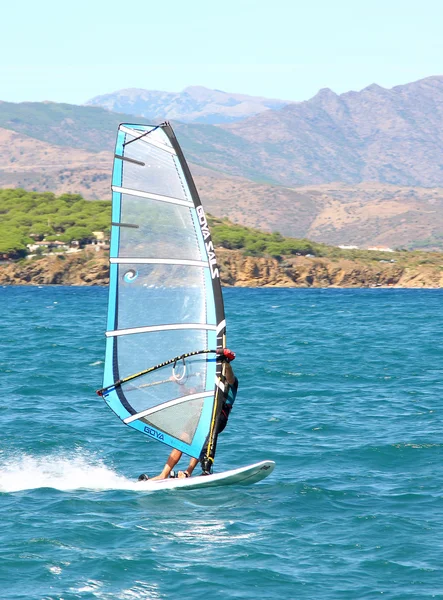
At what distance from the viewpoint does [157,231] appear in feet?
46.6

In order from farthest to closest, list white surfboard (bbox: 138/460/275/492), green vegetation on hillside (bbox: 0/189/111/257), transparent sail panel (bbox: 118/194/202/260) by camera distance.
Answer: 1. green vegetation on hillside (bbox: 0/189/111/257)
2. white surfboard (bbox: 138/460/275/492)
3. transparent sail panel (bbox: 118/194/202/260)

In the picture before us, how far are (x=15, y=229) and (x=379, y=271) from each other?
144 feet

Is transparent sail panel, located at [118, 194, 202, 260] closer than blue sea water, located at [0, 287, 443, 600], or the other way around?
blue sea water, located at [0, 287, 443, 600]

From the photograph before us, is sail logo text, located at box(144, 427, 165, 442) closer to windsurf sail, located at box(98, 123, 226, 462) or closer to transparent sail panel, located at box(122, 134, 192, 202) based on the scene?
windsurf sail, located at box(98, 123, 226, 462)

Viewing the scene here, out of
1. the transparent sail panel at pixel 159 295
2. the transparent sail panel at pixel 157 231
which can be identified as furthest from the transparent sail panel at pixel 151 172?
the transparent sail panel at pixel 159 295

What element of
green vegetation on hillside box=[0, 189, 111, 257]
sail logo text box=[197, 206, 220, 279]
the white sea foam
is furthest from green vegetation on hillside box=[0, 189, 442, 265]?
sail logo text box=[197, 206, 220, 279]

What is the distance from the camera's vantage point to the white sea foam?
15.6 m

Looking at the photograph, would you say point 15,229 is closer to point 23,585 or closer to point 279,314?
point 279,314

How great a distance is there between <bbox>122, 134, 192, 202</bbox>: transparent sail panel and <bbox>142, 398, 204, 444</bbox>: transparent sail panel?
313 centimetres

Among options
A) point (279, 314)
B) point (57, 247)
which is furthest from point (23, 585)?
point (57, 247)

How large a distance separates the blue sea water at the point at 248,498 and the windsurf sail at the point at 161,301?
1.38 meters

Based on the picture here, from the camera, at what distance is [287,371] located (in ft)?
103

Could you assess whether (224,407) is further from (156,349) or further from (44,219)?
(44,219)

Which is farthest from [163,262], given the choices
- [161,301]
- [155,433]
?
[155,433]
